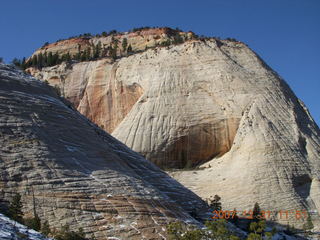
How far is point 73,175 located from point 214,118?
19.0 metres

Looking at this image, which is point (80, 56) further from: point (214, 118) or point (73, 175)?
point (73, 175)

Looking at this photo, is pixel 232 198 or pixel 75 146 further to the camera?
pixel 232 198

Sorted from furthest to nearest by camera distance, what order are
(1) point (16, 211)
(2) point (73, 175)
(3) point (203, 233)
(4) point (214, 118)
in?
(4) point (214, 118) → (2) point (73, 175) → (1) point (16, 211) → (3) point (203, 233)

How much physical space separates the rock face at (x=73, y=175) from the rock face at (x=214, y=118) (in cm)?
746

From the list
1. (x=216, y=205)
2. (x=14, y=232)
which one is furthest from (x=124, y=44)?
(x=14, y=232)

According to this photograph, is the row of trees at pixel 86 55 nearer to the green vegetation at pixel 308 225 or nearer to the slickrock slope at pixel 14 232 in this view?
the green vegetation at pixel 308 225

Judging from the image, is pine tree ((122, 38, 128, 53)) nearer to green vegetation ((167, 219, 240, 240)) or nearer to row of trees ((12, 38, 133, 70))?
row of trees ((12, 38, 133, 70))

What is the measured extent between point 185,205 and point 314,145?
15.0 m

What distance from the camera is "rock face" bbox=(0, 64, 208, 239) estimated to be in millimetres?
16453

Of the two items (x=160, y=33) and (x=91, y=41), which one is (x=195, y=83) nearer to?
(x=160, y=33)

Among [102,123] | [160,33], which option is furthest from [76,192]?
[160,33]

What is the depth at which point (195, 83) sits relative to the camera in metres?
38.4

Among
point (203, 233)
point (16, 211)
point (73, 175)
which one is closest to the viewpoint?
point (203, 233)

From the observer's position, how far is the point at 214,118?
117 ft
